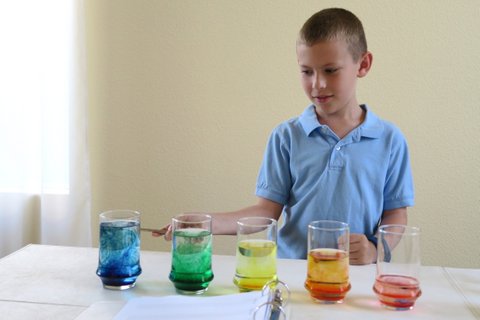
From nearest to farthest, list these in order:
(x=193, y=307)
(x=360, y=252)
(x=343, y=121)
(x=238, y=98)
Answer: (x=193, y=307), (x=360, y=252), (x=343, y=121), (x=238, y=98)

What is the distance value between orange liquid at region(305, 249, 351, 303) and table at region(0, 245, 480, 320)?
0.8 inches

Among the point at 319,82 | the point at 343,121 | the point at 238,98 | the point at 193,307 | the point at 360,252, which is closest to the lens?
the point at 193,307

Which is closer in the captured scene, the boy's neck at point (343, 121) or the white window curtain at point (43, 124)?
the boy's neck at point (343, 121)

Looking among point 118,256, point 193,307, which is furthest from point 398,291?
point 118,256

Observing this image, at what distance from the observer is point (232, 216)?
138 cm

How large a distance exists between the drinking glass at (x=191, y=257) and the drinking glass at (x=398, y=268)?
301 mm

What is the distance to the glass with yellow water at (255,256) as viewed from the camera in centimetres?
96

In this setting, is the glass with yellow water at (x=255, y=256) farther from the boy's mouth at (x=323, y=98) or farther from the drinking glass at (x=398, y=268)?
the boy's mouth at (x=323, y=98)

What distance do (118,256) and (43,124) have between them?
1.40 m

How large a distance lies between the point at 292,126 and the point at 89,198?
1.10m

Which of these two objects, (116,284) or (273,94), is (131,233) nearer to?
(116,284)

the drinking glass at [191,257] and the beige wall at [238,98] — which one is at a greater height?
the beige wall at [238,98]

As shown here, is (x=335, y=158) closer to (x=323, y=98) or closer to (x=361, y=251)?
(x=323, y=98)

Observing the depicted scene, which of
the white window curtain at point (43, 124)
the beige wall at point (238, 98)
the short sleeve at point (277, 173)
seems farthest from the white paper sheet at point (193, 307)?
the white window curtain at point (43, 124)
